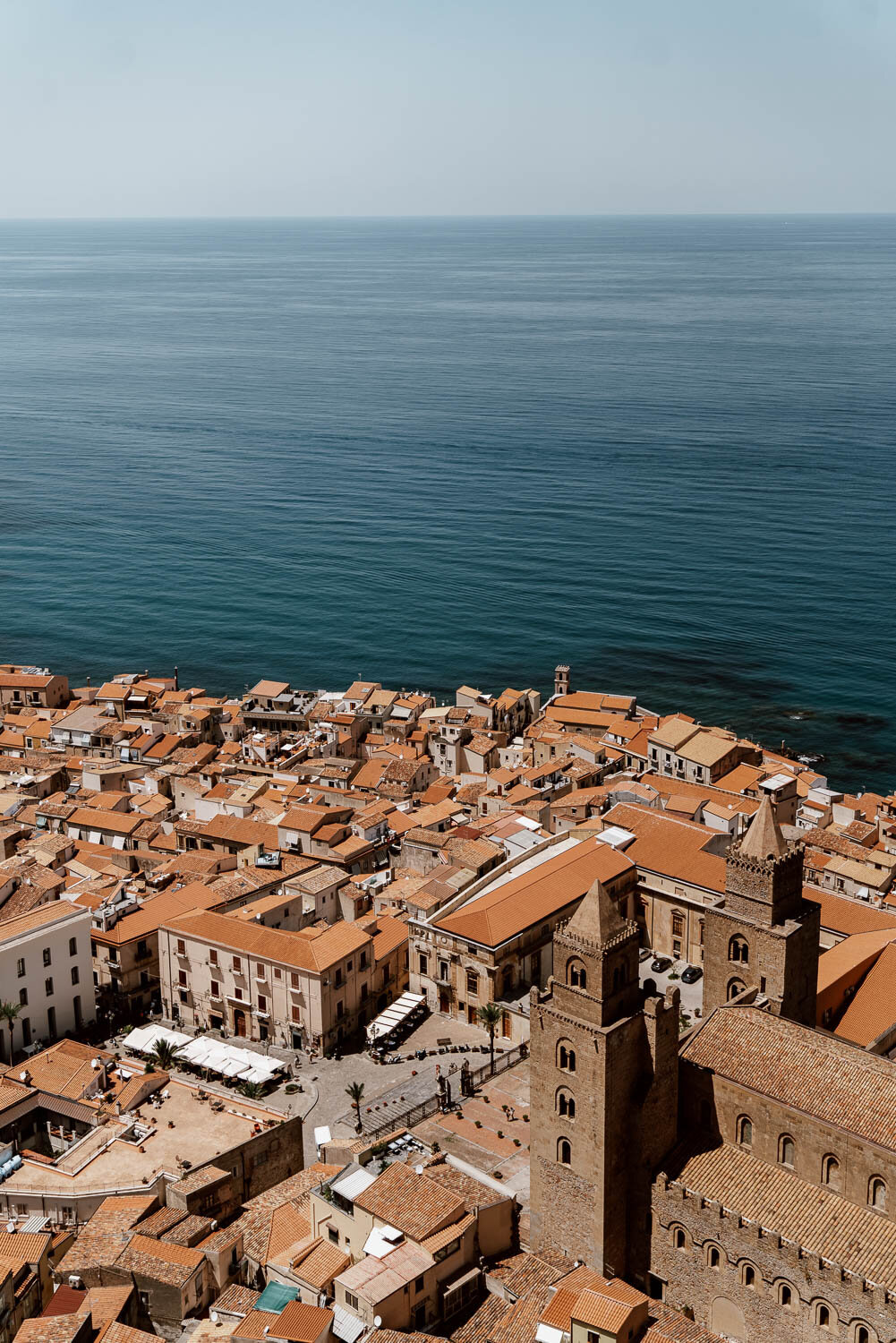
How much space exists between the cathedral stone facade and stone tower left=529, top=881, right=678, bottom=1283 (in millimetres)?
54

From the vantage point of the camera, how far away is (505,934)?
2266 inches

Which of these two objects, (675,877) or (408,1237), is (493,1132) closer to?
(408,1237)

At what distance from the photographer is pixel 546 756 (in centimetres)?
9162

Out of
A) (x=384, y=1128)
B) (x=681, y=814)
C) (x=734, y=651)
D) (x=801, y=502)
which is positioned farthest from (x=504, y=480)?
(x=384, y=1128)

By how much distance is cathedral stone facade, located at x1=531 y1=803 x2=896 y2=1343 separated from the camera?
1494 inches

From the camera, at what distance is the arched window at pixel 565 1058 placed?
40.6 metres

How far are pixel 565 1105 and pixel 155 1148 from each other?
1469 centimetres

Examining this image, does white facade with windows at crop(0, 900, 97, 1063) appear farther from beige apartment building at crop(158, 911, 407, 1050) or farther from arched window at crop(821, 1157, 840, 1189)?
arched window at crop(821, 1157, 840, 1189)

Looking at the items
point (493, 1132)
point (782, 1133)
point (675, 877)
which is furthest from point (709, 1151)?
point (675, 877)

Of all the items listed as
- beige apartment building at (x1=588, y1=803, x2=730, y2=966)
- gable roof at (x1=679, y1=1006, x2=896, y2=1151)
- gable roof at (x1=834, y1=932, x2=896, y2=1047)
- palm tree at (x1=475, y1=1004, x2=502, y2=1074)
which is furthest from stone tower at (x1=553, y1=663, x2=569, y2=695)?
gable roof at (x1=679, y1=1006, x2=896, y2=1151)

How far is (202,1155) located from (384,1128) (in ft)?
22.3

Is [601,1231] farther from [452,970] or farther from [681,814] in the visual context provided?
[681,814]

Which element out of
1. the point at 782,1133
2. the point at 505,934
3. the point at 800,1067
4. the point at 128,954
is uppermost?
the point at 800,1067

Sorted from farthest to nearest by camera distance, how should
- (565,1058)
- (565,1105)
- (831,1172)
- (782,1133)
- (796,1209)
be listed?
(565,1105) < (565,1058) < (782,1133) < (831,1172) < (796,1209)
